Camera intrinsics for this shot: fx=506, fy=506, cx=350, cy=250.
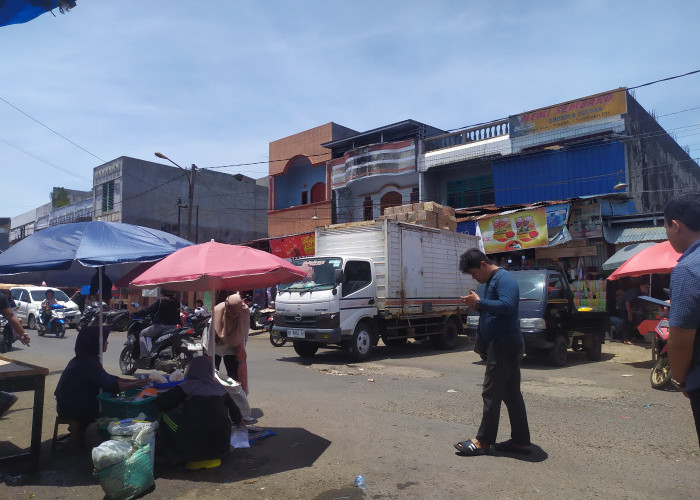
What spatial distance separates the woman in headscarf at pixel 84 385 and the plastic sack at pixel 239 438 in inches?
48.4

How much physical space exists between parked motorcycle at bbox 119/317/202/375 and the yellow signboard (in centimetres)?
1387

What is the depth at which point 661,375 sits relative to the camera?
320 inches

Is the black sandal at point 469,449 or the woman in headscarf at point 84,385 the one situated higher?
the woman in headscarf at point 84,385

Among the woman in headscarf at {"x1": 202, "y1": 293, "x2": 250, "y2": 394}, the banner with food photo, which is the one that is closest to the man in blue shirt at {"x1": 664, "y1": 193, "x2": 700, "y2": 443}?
the woman in headscarf at {"x1": 202, "y1": 293, "x2": 250, "y2": 394}

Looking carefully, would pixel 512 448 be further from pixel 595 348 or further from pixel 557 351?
pixel 595 348

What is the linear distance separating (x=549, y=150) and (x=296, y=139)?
1404 cm

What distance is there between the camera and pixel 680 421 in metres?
6.10

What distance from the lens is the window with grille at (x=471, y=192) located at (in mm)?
20017

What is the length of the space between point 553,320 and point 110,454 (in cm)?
864

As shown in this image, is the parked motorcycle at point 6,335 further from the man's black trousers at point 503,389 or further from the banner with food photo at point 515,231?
the banner with food photo at point 515,231

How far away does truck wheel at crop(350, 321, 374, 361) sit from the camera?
36.5ft

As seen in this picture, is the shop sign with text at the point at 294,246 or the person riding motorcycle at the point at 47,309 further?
the shop sign with text at the point at 294,246

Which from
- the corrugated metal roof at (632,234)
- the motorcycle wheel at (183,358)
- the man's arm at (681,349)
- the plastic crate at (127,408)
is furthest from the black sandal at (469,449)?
the corrugated metal roof at (632,234)

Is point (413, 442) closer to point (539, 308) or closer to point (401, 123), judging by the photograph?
point (539, 308)
